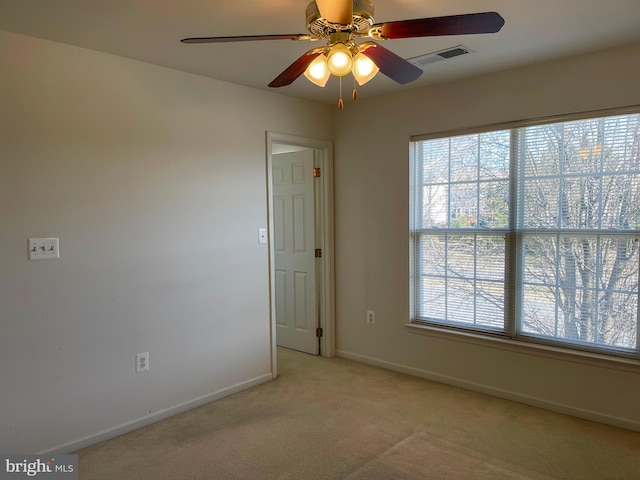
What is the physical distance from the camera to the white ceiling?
2059 mm

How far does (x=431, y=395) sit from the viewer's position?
328cm

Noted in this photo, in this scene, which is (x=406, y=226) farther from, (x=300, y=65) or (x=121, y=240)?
(x=121, y=240)

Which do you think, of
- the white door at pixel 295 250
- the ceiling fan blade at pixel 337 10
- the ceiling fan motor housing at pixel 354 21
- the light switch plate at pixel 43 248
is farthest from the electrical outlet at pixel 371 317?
the ceiling fan blade at pixel 337 10

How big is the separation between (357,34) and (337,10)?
347mm

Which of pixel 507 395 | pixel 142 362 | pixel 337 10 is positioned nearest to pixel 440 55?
pixel 337 10

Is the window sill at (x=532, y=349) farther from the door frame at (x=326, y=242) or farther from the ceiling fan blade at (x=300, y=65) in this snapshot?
the ceiling fan blade at (x=300, y=65)

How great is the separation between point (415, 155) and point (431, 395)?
190 cm

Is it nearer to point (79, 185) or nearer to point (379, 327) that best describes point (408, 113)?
point (379, 327)

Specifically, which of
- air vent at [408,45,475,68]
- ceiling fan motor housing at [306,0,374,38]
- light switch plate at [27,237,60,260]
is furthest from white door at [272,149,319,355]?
ceiling fan motor housing at [306,0,374,38]

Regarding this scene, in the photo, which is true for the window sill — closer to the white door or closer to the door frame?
the door frame

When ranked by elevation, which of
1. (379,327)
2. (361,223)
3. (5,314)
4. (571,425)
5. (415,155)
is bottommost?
(571,425)

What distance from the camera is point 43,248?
242cm

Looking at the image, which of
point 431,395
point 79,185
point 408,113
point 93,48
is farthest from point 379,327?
point 93,48

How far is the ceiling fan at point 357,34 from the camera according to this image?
1520mm
